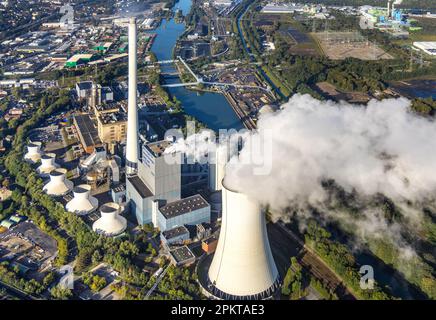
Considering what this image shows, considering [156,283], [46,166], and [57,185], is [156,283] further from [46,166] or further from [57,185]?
[46,166]

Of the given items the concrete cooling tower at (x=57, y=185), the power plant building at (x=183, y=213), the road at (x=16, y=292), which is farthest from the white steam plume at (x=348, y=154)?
the concrete cooling tower at (x=57, y=185)

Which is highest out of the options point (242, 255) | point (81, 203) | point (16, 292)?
point (242, 255)

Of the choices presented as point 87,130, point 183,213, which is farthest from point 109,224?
point 87,130

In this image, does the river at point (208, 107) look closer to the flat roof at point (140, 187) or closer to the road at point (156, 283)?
the flat roof at point (140, 187)

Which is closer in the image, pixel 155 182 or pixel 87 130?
pixel 155 182

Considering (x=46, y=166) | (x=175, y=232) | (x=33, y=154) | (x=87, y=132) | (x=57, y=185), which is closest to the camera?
(x=175, y=232)

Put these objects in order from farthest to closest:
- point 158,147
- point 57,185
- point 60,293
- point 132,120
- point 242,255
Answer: point 132,120 < point 57,185 < point 158,147 < point 60,293 < point 242,255

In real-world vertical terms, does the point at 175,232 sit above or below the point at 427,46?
above
